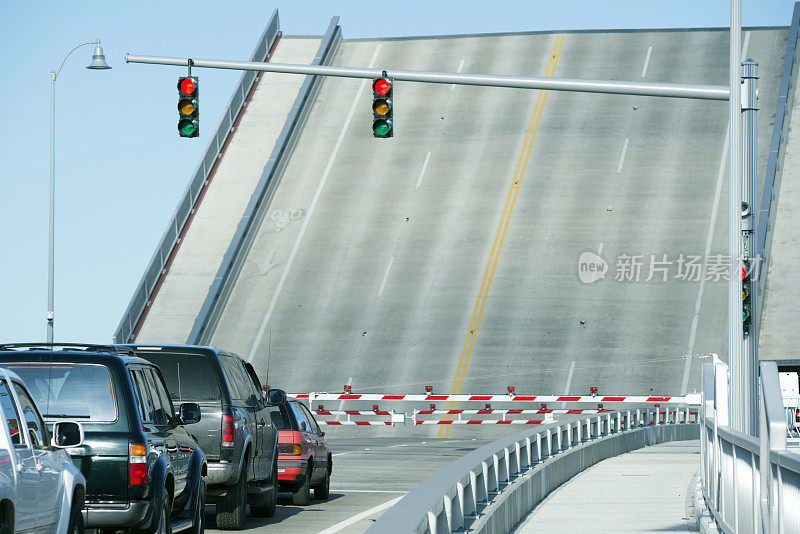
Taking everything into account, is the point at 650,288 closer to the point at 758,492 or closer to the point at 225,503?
the point at 225,503

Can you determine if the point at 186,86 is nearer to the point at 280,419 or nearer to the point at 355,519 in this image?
the point at 280,419

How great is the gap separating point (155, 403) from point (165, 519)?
1092 millimetres

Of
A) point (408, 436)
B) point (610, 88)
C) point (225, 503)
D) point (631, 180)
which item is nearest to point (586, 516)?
point (225, 503)

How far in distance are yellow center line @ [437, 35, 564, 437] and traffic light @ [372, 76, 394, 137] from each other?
21133 mm

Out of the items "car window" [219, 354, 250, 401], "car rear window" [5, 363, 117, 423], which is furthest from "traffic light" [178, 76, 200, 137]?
"car rear window" [5, 363, 117, 423]

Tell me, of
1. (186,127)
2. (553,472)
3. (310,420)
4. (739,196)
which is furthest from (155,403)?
(186,127)

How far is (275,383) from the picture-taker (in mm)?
45688

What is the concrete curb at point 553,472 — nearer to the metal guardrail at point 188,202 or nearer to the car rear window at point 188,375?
the car rear window at point 188,375

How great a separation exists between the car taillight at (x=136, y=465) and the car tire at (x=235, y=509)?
4003 millimetres

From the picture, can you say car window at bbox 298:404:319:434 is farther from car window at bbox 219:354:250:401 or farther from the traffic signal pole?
the traffic signal pole

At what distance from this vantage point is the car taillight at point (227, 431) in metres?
14.8

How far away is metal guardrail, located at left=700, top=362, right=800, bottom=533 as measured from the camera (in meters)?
7.81

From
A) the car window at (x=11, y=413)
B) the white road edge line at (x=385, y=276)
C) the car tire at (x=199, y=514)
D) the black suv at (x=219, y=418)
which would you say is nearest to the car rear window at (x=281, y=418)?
the black suv at (x=219, y=418)

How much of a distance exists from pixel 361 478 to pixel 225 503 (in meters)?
8.96
